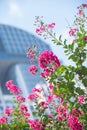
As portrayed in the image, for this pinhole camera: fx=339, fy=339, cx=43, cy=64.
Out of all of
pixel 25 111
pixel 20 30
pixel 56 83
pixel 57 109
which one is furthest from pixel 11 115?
pixel 20 30

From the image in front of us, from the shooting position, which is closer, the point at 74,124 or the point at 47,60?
the point at 74,124

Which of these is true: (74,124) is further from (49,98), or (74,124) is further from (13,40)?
(13,40)

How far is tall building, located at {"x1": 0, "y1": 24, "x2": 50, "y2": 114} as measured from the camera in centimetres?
12025

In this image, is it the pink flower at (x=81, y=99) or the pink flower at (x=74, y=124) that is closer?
the pink flower at (x=74, y=124)

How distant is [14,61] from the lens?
13375 cm

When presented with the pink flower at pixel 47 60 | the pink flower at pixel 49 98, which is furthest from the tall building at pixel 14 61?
the pink flower at pixel 47 60

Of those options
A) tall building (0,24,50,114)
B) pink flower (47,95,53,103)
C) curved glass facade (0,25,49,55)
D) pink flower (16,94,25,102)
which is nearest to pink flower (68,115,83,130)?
pink flower (47,95,53,103)

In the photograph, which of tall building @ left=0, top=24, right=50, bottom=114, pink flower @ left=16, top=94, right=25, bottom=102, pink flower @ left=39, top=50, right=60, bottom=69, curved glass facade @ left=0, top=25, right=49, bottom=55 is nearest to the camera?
pink flower @ left=39, top=50, right=60, bottom=69

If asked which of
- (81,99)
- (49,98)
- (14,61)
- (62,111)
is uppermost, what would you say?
(14,61)

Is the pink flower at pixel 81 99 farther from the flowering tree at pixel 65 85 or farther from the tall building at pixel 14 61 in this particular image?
the tall building at pixel 14 61

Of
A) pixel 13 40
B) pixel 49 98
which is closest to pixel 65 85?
pixel 49 98

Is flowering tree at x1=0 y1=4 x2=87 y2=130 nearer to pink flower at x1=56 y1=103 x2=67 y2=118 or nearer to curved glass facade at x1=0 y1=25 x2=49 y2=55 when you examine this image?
pink flower at x1=56 y1=103 x2=67 y2=118

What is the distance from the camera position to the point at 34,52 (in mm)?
7688

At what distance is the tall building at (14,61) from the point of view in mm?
120250
